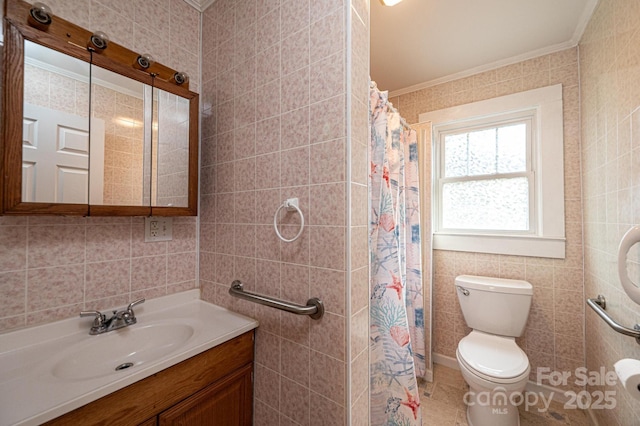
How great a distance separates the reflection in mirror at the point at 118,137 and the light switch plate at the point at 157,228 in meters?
0.16

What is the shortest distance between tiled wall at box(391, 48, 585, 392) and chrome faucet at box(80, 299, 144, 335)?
2.21 m

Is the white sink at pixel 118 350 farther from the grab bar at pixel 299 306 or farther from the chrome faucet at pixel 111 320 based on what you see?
the grab bar at pixel 299 306

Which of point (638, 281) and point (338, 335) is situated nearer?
point (338, 335)

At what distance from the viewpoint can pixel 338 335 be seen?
0.86 m

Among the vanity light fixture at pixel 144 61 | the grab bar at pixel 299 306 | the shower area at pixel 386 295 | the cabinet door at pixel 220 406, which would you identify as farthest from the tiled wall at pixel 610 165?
the vanity light fixture at pixel 144 61

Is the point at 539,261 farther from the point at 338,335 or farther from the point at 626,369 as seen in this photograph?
the point at 338,335

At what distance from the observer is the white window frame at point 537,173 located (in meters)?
1.69

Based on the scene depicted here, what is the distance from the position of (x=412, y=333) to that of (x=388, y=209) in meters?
1.15

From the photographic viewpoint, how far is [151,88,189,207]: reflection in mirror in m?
1.13

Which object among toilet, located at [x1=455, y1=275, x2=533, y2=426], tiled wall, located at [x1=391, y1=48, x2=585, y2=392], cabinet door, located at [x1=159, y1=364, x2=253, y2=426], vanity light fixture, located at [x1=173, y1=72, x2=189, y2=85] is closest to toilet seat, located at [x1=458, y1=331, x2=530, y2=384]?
toilet, located at [x1=455, y1=275, x2=533, y2=426]

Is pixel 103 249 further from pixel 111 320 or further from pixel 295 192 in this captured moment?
pixel 295 192

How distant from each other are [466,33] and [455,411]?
2.53 m

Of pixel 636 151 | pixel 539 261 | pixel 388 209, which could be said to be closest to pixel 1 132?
pixel 388 209

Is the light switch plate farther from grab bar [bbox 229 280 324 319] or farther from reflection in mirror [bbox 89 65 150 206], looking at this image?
grab bar [bbox 229 280 324 319]
